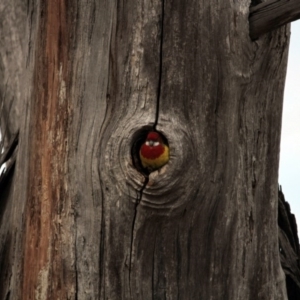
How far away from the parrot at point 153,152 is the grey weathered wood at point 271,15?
47 centimetres

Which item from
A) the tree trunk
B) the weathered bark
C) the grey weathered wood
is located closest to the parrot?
the tree trunk

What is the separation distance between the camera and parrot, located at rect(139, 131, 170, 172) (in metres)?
2.79

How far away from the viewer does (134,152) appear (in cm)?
286

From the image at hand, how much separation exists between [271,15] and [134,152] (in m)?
0.57

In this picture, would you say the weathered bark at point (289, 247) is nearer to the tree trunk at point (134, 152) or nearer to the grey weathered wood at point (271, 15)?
the tree trunk at point (134, 152)

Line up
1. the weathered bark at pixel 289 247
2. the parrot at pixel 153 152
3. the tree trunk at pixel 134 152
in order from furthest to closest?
the weathered bark at pixel 289 247 < the tree trunk at pixel 134 152 < the parrot at pixel 153 152

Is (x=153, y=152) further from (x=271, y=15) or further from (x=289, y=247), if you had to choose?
(x=289, y=247)

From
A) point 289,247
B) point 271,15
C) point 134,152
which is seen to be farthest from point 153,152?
point 289,247

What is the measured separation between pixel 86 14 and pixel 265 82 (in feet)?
1.98

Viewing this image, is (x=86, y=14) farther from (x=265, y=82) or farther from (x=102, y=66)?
(x=265, y=82)

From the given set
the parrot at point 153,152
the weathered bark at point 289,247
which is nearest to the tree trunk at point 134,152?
the parrot at point 153,152

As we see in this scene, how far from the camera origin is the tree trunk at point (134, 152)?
2.91 m

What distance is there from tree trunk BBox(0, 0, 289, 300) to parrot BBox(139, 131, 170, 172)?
3 centimetres

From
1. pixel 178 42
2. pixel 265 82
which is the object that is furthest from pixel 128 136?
pixel 265 82
